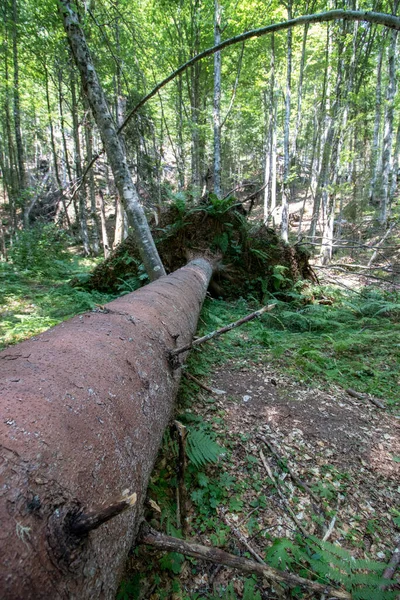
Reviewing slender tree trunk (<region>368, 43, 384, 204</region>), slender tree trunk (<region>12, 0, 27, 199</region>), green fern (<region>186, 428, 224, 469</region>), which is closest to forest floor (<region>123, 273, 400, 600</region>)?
green fern (<region>186, 428, 224, 469</region>)

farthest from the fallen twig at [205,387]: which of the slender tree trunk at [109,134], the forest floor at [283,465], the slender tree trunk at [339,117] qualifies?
the slender tree trunk at [339,117]

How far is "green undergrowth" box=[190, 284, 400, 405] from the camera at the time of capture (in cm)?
373

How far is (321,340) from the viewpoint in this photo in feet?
15.7

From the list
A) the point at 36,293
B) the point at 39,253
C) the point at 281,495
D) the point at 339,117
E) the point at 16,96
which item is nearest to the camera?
the point at 281,495

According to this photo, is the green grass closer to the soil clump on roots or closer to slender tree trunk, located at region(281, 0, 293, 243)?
the soil clump on roots

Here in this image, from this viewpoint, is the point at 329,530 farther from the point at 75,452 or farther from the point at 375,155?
the point at 375,155

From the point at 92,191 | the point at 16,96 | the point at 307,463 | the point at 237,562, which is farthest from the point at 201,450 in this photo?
the point at 16,96

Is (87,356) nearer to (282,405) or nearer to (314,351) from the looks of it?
(282,405)

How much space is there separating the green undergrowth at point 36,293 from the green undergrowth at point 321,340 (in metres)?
2.10

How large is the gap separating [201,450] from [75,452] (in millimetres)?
1474

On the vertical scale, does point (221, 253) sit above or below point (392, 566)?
above

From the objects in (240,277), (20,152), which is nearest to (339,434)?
(240,277)

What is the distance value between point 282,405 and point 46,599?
2.73m

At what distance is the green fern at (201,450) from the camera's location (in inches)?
83.0
